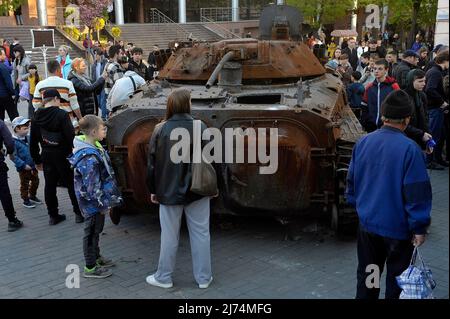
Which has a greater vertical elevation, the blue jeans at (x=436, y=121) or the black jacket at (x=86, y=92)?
the black jacket at (x=86, y=92)

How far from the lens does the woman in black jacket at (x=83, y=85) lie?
374 inches

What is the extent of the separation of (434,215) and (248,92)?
2.88 metres

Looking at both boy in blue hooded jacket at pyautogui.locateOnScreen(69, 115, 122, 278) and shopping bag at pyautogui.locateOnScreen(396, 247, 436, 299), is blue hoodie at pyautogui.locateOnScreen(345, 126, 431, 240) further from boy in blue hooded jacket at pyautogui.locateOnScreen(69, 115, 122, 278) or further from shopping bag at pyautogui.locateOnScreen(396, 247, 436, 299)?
boy in blue hooded jacket at pyautogui.locateOnScreen(69, 115, 122, 278)

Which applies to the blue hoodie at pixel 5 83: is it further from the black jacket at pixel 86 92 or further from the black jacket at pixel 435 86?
the black jacket at pixel 435 86

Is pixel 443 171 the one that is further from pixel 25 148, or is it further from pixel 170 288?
pixel 25 148

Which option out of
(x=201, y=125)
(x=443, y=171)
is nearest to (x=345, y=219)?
(x=201, y=125)

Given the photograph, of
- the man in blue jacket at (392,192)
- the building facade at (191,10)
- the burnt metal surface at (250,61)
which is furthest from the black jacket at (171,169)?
the building facade at (191,10)

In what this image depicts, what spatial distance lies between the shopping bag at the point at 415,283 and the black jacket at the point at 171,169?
192cm

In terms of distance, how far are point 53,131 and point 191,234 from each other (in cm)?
256

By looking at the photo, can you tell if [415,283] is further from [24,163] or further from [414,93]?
[24,163]

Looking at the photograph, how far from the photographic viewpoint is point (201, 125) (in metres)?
5.04

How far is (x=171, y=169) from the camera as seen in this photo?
5.00 meters

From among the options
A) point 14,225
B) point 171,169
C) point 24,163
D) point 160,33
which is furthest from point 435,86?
point 160,33

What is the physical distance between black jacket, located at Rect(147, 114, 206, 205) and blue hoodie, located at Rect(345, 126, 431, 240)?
1505 mm
